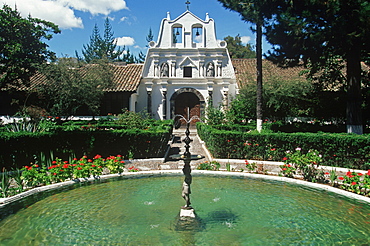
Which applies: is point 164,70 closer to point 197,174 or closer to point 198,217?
point 197,174

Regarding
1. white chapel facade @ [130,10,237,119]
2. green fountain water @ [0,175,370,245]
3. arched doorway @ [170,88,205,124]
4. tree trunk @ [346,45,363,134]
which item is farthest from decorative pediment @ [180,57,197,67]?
green fountain water @ [0,175,370,245]

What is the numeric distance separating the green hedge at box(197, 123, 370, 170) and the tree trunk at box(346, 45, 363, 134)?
3.34 meters

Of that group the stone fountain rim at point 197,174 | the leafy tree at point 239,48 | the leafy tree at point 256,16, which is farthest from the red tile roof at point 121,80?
the leafy tree at point 239,48

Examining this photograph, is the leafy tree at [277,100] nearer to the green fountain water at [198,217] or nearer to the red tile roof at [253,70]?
the red tile roof at [253,70]

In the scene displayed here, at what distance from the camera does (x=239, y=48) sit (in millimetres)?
48875

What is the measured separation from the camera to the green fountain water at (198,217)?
4656 millimetres

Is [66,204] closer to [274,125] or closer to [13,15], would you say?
[274,125]

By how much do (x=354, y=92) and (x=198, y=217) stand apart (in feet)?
37.5

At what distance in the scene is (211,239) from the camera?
4.63 m

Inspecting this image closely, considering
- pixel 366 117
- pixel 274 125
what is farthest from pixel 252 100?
pixel 366 117

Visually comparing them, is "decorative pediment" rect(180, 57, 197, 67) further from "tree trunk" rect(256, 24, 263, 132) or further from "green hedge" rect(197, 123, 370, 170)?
"green hedge" rect(197, 123, 370, 170)

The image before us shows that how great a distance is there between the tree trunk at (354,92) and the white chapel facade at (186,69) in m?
11.0

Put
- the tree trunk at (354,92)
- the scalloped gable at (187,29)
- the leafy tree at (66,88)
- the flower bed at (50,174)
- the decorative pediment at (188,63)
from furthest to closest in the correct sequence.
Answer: the decorative pediment at (188,63)
the scalloped gable at (187,29)
the leafy tree at (66,88)
the tree trunk at (354,92)
the flower bed at (50,174)

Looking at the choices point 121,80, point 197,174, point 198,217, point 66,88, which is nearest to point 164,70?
point 121,80
